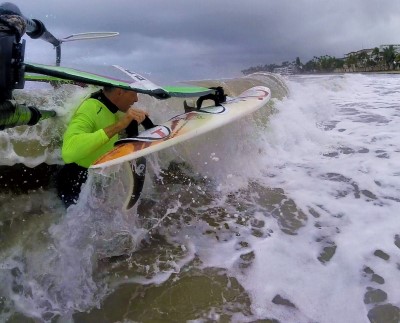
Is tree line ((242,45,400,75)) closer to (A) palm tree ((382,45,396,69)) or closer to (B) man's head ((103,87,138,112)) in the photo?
(A) palm tree ((382,45,396,69))

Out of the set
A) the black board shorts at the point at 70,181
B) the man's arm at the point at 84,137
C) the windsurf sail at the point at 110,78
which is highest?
the windsurf sail at the point at 110,78

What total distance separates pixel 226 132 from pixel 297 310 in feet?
13.3

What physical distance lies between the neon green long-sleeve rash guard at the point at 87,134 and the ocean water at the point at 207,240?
472mm

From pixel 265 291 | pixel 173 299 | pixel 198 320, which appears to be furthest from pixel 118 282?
pixel 265 291

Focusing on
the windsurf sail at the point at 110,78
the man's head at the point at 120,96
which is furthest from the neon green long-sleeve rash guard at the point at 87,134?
the windsurf sail at the point at 110,78

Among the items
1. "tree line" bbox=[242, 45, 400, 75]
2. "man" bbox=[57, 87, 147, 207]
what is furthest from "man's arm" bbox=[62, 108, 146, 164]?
"tree line" bbox=[242, 45, 400, 75]

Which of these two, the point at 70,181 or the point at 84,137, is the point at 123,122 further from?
the point at 70,181

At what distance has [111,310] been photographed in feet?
8.92

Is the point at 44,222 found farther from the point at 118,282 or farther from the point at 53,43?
the point at 53,43

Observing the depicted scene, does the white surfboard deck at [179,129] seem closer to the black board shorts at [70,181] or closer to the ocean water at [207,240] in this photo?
the black board shorts at [70,181]

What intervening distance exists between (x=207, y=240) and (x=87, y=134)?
4.80 ft

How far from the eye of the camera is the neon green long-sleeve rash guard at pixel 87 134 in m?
3.17

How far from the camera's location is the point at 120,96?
145 inches

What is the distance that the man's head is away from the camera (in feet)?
12.0
